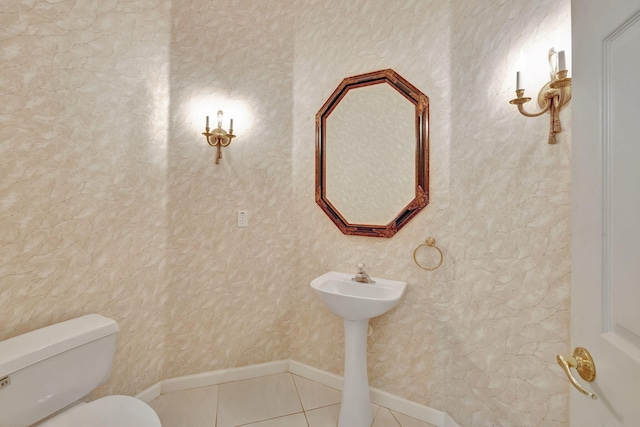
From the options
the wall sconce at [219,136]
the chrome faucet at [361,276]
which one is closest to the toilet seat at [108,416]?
the chrome faucet at [361,276]

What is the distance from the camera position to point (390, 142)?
183 cm

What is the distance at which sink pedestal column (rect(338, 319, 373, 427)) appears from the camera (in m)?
1.61

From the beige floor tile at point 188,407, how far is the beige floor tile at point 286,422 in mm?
272

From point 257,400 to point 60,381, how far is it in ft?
3.63

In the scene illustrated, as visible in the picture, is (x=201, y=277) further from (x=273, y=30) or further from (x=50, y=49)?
(x=273, y=30)

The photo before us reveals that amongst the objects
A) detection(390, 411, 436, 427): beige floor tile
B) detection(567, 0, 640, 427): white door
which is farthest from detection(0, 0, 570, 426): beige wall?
detection(567, 0, 640, 427): white door

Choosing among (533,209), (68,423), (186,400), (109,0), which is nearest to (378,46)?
(533,209)

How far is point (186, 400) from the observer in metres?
1.83

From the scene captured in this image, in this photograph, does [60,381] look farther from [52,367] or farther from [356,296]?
[356,296]

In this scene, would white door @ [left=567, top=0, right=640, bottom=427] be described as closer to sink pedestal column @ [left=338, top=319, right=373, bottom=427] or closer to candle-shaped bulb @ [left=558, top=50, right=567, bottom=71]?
candle-shaped bulb @ [left=558, top=50, right=567, bottom=71]

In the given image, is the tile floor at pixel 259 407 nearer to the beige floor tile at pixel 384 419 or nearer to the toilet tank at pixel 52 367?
the beige floor tile at pixel 384 419

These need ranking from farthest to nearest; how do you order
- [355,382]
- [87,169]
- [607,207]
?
1. [355,382]
2. [87,169]
3. [607,207]

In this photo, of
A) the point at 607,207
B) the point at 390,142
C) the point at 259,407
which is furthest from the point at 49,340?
the point at 390,142

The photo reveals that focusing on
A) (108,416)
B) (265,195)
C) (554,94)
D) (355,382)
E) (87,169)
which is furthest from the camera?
(265,195)
